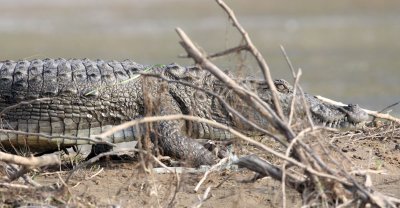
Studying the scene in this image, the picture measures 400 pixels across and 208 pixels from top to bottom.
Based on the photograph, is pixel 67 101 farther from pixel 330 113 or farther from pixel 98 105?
pixel 330 113

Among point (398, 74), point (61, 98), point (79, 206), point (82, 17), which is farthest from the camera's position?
point (82, 17)

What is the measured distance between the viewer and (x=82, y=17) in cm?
2578

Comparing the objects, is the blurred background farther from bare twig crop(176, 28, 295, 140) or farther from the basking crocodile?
bare twig crop(176, 28, 295, 140)

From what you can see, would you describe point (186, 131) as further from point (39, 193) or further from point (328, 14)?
point (328, 14)

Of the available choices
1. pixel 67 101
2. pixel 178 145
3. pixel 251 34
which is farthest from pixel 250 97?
pixel 251 34

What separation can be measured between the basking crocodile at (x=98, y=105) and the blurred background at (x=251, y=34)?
14.1 feet

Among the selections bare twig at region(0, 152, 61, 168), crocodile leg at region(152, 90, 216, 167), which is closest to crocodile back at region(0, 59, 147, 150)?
crocodile leg at region(152, 90, 216, 167)

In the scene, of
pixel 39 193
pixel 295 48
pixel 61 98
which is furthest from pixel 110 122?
pixel 295 48

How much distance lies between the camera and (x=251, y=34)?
21.5 m

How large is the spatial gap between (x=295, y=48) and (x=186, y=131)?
1227 cm

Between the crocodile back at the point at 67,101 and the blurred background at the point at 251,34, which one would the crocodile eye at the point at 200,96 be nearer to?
the crocodile back at the point at 67,101

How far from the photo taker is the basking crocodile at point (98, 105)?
6.94 metres

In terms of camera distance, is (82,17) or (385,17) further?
(82,17)

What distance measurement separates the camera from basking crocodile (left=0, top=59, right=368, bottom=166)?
22.8 feet
